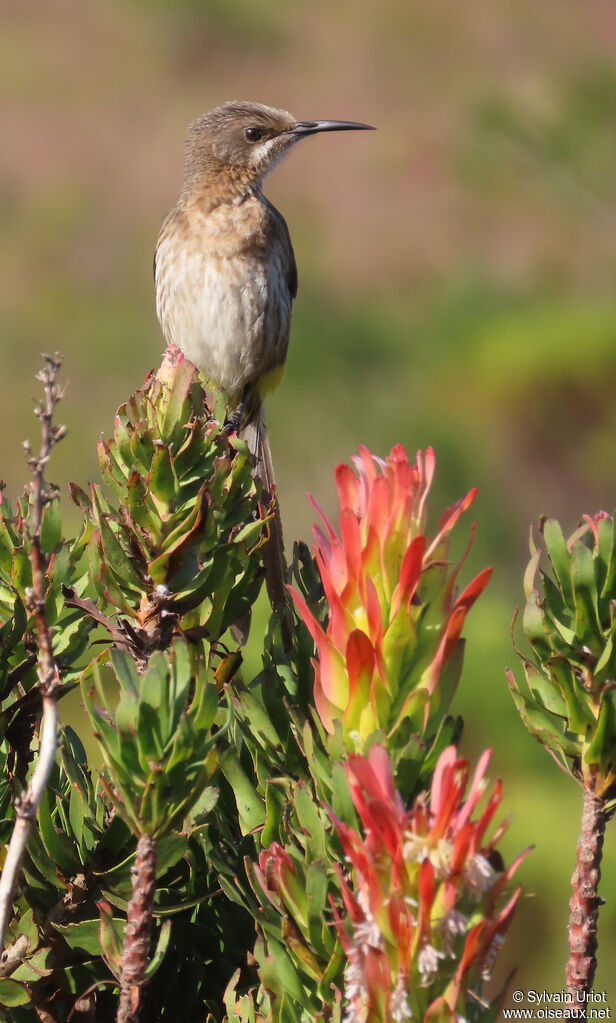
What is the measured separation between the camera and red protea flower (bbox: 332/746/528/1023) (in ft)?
2.40

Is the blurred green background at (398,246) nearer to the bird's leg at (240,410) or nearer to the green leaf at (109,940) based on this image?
the bird's leg at (240,410)

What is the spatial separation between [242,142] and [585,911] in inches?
127

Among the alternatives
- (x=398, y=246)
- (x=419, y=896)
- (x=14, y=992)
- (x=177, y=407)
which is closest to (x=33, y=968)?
(x=14, y=992)

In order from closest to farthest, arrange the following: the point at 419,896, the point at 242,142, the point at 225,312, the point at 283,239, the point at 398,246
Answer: the point at 419,896
the point at 225,312
the point at 283,239
the point at 242,142
the point at 398,246

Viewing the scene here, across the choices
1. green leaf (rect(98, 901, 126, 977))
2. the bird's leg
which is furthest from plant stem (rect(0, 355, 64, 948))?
the bird's leg

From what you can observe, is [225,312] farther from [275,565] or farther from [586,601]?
[586,601]


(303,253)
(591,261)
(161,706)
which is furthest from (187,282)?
(591,261)

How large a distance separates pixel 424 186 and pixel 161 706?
1323cm

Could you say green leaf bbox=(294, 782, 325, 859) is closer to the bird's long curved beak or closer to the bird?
the bird

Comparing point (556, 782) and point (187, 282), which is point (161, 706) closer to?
point (556, 782)

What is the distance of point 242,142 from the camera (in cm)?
381

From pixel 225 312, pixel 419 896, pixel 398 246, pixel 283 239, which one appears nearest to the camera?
pixel 419 896

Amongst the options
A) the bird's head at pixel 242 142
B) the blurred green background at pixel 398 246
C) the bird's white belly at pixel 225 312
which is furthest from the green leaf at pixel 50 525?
the bird's head at pixel 242 142

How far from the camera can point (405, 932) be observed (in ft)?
2.43
